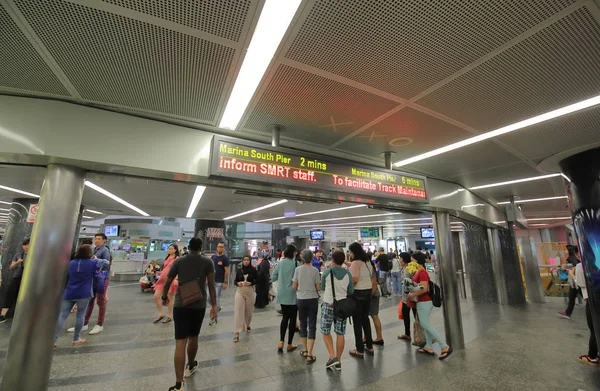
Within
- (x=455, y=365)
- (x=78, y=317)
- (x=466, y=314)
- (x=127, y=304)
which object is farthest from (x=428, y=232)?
(x=78, y=317)

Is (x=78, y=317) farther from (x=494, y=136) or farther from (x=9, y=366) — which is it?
(x=494, y=136)

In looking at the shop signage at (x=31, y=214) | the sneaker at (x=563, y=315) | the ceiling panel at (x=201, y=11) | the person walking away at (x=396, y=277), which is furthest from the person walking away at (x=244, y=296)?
the sneaker at (x=563, y=315)

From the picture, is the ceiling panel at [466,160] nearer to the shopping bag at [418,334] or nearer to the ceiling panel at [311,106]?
the ceiling panel at [311,106]

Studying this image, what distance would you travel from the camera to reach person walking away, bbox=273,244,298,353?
4.33 metres

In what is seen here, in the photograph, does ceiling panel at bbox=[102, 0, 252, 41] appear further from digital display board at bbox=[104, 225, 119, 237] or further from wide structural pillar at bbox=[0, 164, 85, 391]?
digital display board at bbox=[104, 225, 119, 237]

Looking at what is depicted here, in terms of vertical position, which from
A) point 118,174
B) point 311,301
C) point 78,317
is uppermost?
point 118,174

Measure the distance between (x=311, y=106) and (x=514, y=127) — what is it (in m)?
2.55

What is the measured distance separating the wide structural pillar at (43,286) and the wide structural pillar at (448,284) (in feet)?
18.0

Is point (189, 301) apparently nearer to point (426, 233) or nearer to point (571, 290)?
point (571, 290)

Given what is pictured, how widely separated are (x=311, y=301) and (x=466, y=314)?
5696 millimetres

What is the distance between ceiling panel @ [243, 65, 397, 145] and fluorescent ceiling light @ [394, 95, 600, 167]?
1.56m

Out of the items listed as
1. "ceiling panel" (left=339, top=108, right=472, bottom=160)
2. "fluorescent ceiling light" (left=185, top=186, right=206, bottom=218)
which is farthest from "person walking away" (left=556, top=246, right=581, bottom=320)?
"fluorescent ceiling light" (left=185, top=186, right=206, bottom=218)

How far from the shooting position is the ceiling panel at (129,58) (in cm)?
179

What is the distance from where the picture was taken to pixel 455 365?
3.97m
